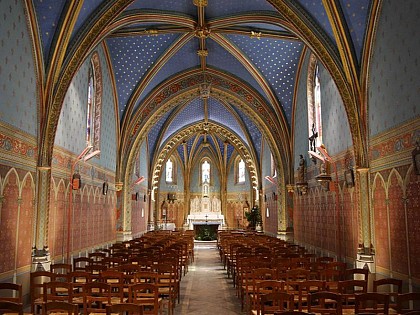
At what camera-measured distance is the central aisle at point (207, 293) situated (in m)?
10.8

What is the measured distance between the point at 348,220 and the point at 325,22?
6.31 meters

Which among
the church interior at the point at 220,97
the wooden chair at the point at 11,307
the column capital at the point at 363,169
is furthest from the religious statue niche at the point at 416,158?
the wooden chair at the point at 11,307

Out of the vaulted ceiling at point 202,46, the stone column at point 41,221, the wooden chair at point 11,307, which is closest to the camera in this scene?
the wooden chair at point 11,307

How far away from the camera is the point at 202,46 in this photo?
2144 cm

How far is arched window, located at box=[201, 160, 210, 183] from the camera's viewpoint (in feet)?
147

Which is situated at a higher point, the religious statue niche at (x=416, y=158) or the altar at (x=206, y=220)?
the religious statue niche at (x=416, y=158)

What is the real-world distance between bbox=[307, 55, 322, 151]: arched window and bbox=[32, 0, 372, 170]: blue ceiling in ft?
4.22

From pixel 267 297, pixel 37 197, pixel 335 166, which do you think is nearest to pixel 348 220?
pixel 335 166

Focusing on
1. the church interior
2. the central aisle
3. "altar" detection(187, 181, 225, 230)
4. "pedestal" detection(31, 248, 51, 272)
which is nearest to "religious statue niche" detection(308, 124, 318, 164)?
the church interior

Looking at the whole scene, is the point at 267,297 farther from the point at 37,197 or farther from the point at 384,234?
the point at 37,197

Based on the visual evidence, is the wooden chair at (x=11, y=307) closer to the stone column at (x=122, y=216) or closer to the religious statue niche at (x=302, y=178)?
the religious statue niche at (x=302, y=178)

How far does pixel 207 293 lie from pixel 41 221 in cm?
524

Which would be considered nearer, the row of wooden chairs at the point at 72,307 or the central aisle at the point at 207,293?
the row of wooden chairs at the point at 72,307

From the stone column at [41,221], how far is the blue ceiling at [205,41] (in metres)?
3.37
